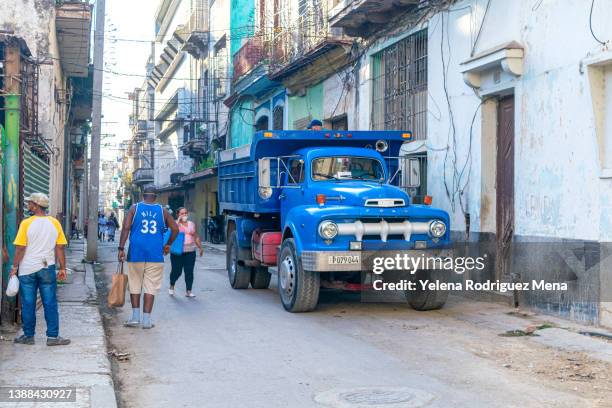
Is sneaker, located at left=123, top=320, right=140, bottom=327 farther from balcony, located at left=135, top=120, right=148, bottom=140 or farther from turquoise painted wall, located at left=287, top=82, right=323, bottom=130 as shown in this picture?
balcony, located at left=135, top=120, right=148, bottom=140

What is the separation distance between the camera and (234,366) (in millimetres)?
7621

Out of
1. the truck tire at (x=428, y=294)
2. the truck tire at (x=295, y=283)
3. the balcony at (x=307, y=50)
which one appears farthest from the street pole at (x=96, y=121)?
the truck tire at (x=428, y=294)

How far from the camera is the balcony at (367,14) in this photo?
50.9 ft

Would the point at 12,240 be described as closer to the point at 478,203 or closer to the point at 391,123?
the point at 478,203

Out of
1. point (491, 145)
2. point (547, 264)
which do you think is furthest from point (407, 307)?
point (491, 145)

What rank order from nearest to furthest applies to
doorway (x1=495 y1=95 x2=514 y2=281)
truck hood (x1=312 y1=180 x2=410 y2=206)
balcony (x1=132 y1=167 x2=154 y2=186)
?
truck hood (x1=312 y1=180 x2=410 y2=206) < doorway (x1=495 y1=95 x2=514 y2=281) < balcony (x1=132 y1=167 x2=154 y2=186)

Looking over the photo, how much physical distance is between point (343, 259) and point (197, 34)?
95.9 feet

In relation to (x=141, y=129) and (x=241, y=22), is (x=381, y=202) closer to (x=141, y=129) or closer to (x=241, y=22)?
(x=241, y=22)

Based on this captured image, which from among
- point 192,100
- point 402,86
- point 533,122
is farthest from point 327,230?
point 192,100

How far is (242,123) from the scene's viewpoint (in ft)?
101

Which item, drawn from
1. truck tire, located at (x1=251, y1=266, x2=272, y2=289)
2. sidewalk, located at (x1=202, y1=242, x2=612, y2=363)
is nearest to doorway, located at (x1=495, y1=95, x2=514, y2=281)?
sidewalk, located at (x1=202, y1=242, x2=612, y2=363)

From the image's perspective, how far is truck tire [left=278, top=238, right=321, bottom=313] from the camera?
10.8 metres

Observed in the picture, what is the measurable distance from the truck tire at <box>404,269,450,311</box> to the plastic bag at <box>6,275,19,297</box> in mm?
5450

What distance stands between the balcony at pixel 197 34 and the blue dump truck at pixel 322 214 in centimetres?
2435
